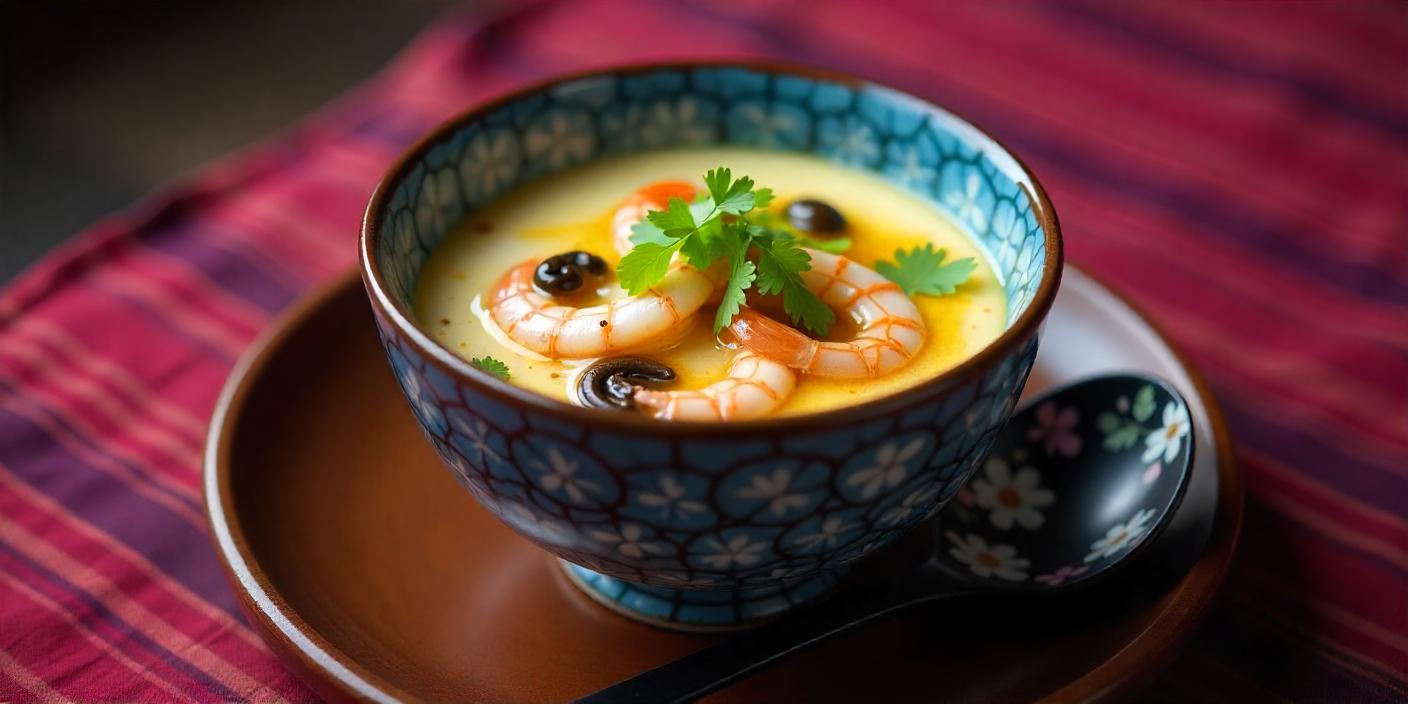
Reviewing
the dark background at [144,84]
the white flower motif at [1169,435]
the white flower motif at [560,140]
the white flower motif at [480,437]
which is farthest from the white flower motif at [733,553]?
the dark background at [144,84]

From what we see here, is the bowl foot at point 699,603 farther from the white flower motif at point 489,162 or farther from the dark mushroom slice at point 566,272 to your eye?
the white flower motif at point 489,162

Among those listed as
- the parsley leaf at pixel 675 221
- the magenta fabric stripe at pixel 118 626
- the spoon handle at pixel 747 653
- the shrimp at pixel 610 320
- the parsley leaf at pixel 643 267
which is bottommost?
the magenta fabric stripe at pixel 118 626

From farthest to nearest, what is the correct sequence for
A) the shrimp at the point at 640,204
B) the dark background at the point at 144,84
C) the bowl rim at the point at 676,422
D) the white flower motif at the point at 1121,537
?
the dark background at the point at 144,84 < the shrimp at the point at 640,204 < the white flower motif at the point at 1121,537 < the bowl rim at the point at 676,422

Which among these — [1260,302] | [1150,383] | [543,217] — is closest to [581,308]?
[543,217]

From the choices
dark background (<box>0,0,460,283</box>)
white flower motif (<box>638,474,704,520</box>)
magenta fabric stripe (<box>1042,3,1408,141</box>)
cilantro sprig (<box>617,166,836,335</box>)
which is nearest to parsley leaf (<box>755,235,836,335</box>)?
cilantro sprig (<box>617,166,836,335</box>)

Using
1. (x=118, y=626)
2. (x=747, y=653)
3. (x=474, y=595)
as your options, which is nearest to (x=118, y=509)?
(x=118, y=626)

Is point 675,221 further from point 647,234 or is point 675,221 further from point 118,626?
point 118,626
